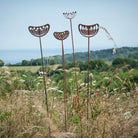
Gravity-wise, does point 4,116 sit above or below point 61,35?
below

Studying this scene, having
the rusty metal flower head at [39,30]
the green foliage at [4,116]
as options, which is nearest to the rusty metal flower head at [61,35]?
the rusty metal flower head at [39,30]

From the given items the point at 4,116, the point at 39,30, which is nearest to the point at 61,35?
the point at 39,30

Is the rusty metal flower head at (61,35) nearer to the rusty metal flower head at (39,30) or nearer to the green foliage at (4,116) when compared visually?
the rusty metal flower head at (39,30)

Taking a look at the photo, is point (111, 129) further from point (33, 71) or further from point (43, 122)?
point (33, 71)

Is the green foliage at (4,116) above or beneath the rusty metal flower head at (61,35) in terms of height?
beneath

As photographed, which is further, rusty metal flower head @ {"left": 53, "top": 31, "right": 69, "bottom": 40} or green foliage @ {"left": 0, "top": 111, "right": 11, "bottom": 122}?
green foliage @ {"left": 0, "top": 111, "right": 11, "bottom": 122}

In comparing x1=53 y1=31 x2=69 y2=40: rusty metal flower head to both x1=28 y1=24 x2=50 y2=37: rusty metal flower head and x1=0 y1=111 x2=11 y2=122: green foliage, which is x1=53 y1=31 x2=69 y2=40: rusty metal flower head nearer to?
x1=28 y1=24 x2=50 y2=37: rusty metal flower head

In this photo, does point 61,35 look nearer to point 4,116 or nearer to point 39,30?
point 39,30

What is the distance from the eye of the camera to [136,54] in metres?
10.2

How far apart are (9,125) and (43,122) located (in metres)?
0.42

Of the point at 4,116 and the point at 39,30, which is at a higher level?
the point at 39,30

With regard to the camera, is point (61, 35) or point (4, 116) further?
point (4, 116)

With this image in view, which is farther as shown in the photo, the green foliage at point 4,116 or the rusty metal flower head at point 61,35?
the green foliage at point 4,116

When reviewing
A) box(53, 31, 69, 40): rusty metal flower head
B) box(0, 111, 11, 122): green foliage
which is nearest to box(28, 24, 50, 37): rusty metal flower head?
box(53, 31, 69, 40): rusty metal flower head
